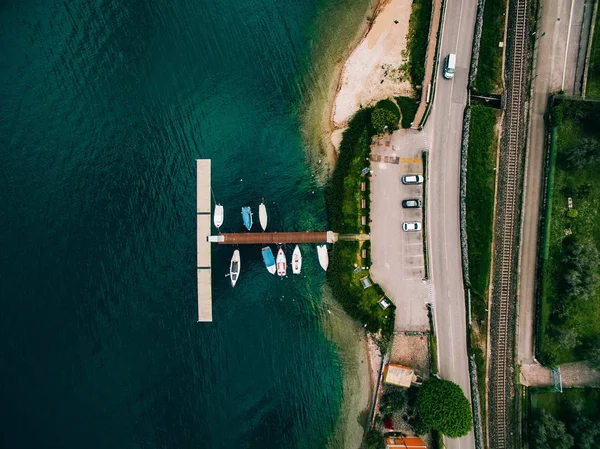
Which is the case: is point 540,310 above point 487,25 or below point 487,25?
below

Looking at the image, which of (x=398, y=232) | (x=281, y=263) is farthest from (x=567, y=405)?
(x=281, y=263)

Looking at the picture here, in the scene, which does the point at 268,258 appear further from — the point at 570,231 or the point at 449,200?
the point at 570,231

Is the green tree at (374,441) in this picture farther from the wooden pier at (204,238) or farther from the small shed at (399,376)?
the wooden pier at (204,238)

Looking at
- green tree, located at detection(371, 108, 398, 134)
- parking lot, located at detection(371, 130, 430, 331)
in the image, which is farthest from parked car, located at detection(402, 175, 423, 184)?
green tree, located at detection(371, 108, 398, 134)

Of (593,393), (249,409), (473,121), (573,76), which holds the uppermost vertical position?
(573,76)

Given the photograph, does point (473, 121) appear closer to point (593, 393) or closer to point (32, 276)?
point (593, 393)

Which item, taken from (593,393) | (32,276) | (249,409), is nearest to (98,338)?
(32,276)
